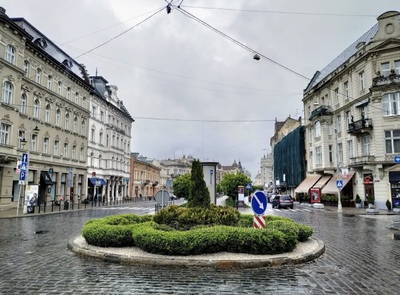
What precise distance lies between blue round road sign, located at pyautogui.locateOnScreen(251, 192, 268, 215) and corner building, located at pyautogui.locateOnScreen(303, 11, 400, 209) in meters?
25.2

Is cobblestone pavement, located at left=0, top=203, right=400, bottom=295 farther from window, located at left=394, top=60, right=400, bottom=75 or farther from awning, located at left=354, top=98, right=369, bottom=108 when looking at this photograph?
window, located at left=394, top=60, right=400, bottom=75

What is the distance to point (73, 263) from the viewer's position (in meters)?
8.23

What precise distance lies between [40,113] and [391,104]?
35914mm

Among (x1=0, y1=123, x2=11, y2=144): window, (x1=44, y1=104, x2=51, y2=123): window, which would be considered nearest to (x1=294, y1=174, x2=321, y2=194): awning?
(x1=44, y1=104, x2=51, y2=123): window

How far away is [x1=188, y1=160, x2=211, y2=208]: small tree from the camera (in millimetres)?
12766

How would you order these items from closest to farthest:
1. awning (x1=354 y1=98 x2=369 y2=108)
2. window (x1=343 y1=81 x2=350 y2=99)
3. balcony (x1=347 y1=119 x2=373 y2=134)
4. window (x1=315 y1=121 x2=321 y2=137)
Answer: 1. balcony (x1=347 y1=119 x2=373 y2=134)
2. awning (x1=354 y1=98 x2=369 y2=108)
3. window (x1=343 y1=81 x2=350 y2=99)
4. window (x1=315 y1=121 x2=321 y2=137)

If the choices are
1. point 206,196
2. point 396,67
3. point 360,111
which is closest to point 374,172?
point 360,111

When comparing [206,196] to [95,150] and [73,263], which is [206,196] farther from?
[95,150]

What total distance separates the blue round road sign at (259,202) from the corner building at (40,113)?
71.2ft

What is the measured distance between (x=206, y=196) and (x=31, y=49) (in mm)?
27558

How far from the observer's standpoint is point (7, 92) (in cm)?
2798

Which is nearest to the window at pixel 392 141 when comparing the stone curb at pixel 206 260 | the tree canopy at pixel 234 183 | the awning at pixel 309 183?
the awning at pixel 309 183

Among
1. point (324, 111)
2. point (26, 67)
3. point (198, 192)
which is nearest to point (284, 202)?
point (324, 111)

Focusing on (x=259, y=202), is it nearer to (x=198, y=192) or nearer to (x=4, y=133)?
(x=198, y=192)
